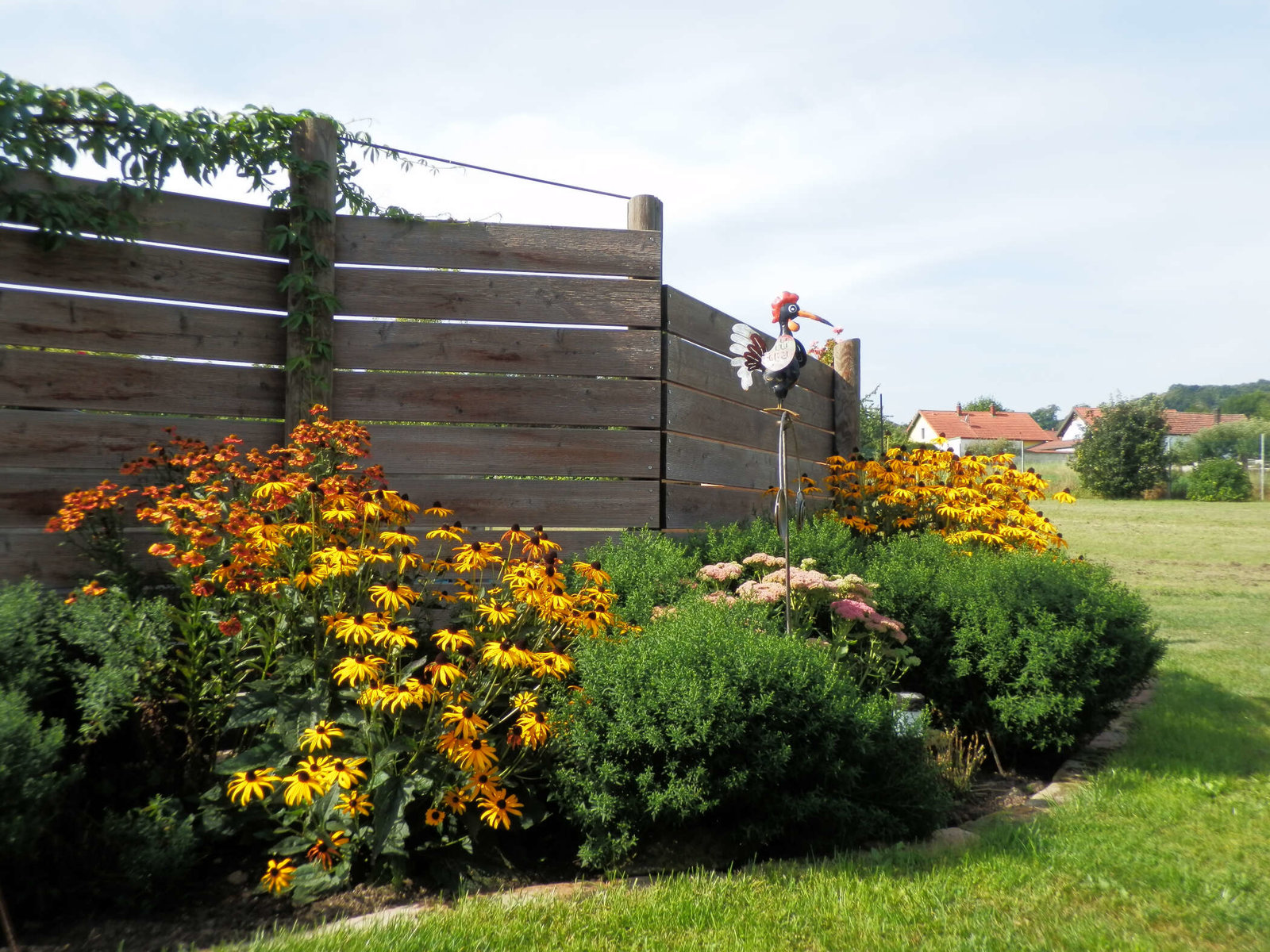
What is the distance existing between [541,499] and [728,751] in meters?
2.21

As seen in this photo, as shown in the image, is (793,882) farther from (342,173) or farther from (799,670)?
(342,173)

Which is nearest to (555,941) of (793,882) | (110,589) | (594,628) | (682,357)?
(793,882)

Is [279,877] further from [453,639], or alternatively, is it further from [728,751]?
[728,751]

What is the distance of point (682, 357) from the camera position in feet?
17.4

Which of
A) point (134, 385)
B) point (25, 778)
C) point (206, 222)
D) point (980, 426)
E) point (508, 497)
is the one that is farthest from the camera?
point (980, 426)

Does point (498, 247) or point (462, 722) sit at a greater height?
point (498, 247)

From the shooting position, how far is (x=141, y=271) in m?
4.19

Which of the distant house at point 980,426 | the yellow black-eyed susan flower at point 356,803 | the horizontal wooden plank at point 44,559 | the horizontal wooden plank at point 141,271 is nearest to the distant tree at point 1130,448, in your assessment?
the distant house at point 980,426

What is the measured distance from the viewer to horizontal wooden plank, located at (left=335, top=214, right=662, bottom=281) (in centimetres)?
463

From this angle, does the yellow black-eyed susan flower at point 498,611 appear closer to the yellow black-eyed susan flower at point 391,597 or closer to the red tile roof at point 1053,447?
the yellow black-eyed susan flower at point 391,597

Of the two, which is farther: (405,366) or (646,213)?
(646,213)

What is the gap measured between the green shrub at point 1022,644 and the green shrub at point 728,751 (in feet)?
3.83

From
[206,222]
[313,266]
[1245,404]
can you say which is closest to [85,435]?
[206,222]

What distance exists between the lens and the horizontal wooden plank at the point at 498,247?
4.63m
